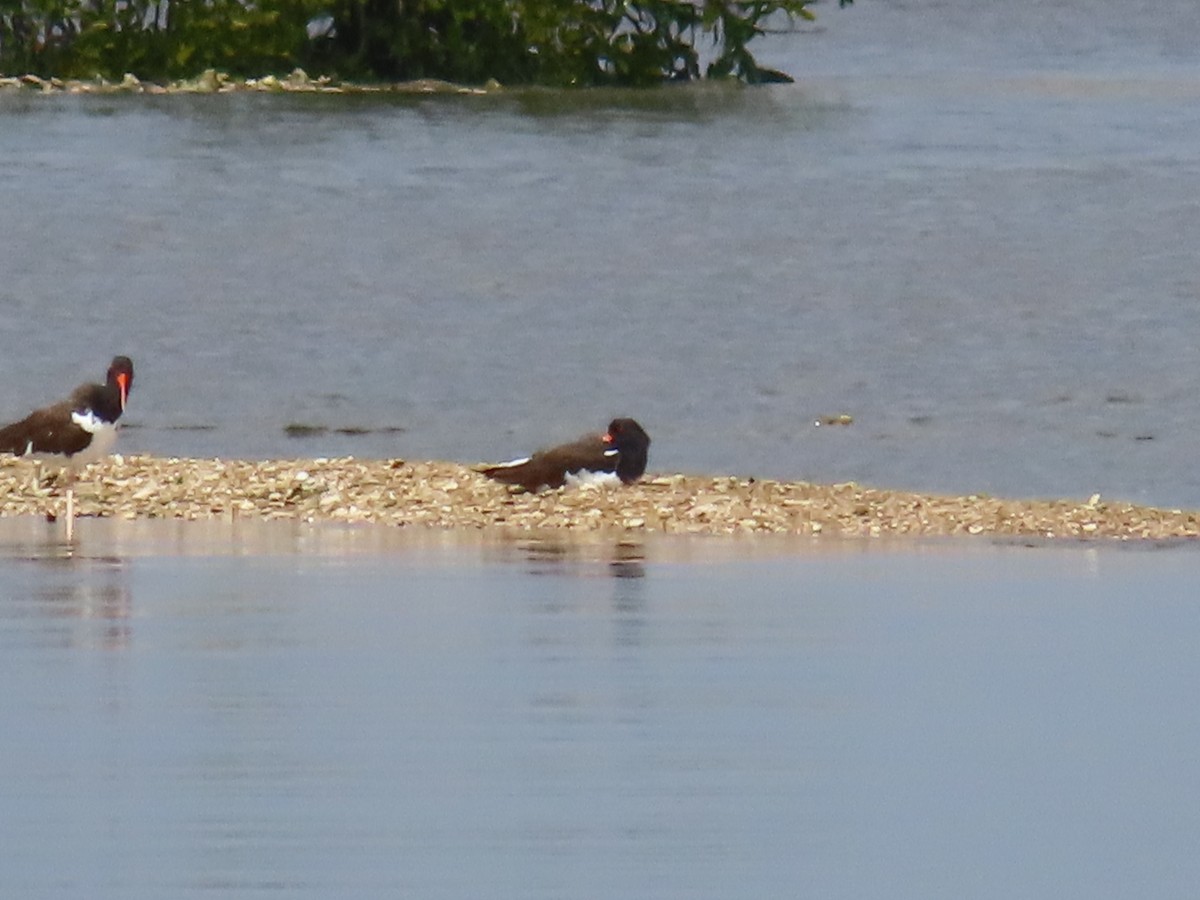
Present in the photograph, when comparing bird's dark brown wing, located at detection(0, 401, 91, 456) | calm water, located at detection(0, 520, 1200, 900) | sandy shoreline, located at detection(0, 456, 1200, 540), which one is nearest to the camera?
calm water, located at detection(0, 520, 1200, 900)

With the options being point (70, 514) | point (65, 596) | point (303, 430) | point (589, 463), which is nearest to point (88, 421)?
point (70, 514)

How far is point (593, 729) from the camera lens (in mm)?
10562

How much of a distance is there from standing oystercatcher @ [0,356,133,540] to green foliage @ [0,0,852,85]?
36.3 meters

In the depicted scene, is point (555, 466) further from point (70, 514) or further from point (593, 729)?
point (593, 729)

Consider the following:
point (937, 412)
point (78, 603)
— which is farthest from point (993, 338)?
point (78, 603)

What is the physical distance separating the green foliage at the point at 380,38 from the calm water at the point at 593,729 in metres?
40.6

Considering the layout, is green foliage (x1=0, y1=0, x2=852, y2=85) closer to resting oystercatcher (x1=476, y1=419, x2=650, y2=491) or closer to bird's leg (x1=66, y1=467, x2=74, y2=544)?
resting oystercatcher (x1=476, y1=419, x2=650, y2=491)

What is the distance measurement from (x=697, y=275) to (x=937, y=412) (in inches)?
475

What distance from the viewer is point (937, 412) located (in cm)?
2677

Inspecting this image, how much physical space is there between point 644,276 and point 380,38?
66.7 feet

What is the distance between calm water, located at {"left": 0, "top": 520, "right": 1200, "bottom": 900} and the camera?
28.7 feet

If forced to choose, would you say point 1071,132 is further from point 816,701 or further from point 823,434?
point 816,701

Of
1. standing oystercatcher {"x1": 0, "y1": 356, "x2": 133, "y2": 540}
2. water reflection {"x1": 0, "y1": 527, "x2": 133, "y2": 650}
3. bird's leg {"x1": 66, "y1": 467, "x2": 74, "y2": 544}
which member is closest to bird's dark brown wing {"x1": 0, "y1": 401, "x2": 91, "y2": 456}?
standing oystercatcher {"x1": 0, "y1": 356, "x2": 133, "y2": 540}

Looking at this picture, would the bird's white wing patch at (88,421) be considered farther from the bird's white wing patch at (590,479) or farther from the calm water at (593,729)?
the calm water at (593,729)
